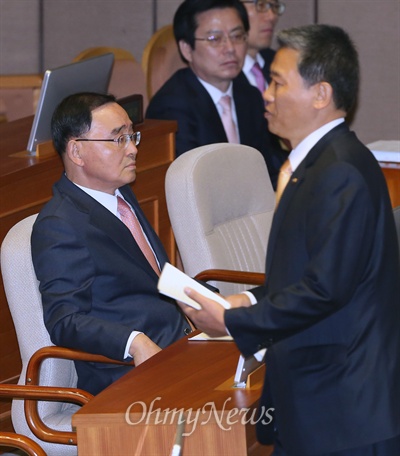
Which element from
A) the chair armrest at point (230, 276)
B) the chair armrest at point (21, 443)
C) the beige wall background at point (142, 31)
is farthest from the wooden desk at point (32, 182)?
the beige wall background at point (142, 31)

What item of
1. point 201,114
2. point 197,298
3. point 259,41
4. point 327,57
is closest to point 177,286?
point 197,298

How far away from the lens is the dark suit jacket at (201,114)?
4.56 metres

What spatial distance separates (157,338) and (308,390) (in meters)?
1.10

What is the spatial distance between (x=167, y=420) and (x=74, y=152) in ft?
3.94

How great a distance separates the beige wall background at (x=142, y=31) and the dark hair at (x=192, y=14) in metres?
1.62

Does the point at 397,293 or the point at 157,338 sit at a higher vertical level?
the point at 397,293

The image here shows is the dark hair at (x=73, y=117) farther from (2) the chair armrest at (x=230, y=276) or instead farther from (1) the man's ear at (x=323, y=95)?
(1) the man's ear at (x=323, y=95)

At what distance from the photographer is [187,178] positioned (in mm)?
3355

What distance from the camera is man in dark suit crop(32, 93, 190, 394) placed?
9.24 ft

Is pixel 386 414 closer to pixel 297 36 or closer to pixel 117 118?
pixel 297 36

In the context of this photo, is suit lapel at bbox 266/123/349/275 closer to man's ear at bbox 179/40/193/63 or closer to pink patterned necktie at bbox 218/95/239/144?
pink patterned necktie at bbox 218/95/239/144

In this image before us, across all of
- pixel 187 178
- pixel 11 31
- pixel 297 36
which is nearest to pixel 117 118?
pixel 187 178

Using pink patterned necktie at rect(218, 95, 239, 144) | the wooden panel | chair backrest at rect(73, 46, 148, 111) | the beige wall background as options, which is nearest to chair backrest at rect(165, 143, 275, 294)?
the wooden panel

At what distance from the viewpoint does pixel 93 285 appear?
2945 mm
